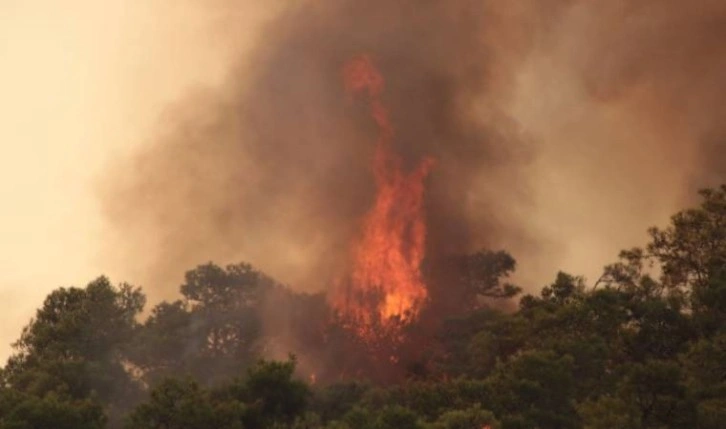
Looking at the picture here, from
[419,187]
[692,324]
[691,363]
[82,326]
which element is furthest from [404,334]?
[691,363]

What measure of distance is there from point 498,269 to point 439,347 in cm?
1858

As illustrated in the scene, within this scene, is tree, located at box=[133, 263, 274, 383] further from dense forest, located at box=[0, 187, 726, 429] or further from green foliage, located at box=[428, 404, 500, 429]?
green foliage, located at box=[428, 404, 500, 429]

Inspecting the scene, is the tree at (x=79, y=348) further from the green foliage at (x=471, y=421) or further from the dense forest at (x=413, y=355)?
the green foliage at (x=471, y=421)

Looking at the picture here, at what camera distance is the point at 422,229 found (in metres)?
100

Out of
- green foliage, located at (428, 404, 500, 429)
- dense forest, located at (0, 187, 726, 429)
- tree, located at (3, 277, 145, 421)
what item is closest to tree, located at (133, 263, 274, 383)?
dense forest, located at (0, 187, 726, 429)

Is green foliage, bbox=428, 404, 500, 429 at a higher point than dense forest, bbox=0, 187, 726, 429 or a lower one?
lower

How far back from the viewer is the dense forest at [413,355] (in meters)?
37.9

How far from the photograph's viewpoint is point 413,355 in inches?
3177

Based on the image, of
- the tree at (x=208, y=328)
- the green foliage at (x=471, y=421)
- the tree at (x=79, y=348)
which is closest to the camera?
the green foliage at (x=471, y=421)

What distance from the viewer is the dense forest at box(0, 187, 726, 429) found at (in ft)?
124

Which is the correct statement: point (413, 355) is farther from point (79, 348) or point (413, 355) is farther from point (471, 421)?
point (471, 421)

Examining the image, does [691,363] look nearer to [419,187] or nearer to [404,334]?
[404,334]

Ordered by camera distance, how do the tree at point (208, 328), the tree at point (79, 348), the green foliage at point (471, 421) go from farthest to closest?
the tree at point (208, 328), the tree at point (79, 348), the green foliage at point (471, 421)

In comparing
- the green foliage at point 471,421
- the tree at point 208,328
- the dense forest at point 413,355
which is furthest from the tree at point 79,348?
the green foliage at point 471,421
